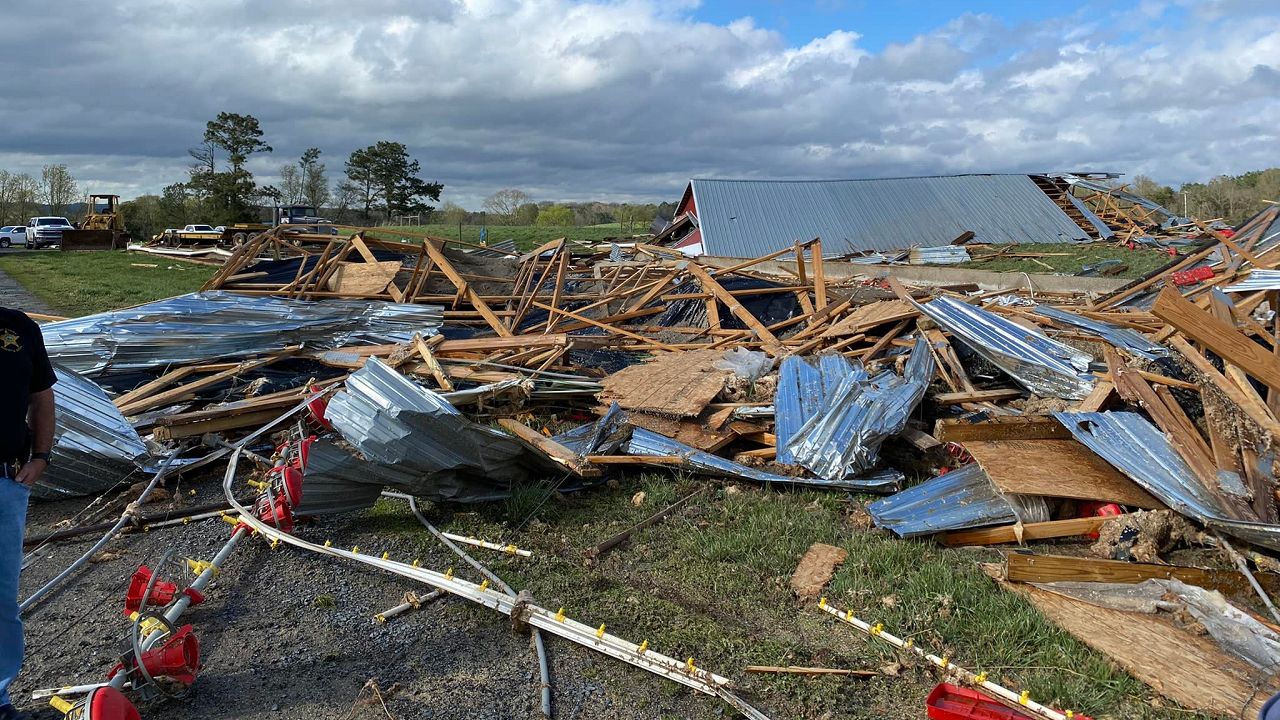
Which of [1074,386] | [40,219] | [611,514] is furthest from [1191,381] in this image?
[40,219]

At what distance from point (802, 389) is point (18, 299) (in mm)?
17557

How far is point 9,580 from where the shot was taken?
3.09 m

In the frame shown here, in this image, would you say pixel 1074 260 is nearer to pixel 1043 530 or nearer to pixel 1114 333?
pixel 1114 333

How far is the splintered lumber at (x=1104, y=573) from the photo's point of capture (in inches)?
154

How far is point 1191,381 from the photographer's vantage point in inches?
213

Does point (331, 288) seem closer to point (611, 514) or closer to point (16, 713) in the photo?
point (611, 514)

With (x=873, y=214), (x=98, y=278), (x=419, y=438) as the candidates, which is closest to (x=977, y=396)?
(x=419, y=438)

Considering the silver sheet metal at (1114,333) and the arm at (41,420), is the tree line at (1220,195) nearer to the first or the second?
the silver sheet metal at (1114,333)

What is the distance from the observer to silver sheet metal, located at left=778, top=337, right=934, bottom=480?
536cm

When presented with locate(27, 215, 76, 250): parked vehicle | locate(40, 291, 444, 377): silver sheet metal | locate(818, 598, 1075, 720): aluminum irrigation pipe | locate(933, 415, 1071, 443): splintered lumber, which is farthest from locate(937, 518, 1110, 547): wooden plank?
locate(27, 215, 76, 250): parked vehicle

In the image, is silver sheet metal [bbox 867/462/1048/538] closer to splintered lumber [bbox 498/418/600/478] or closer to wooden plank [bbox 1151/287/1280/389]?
wooden plank [bbox 1151/287/1280/389]

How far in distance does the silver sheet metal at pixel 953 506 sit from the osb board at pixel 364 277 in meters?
7.22

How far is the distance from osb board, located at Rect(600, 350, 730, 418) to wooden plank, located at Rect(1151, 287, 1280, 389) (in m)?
3.17

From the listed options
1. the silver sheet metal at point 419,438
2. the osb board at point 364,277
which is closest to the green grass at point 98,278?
the osb board at point 364,277
